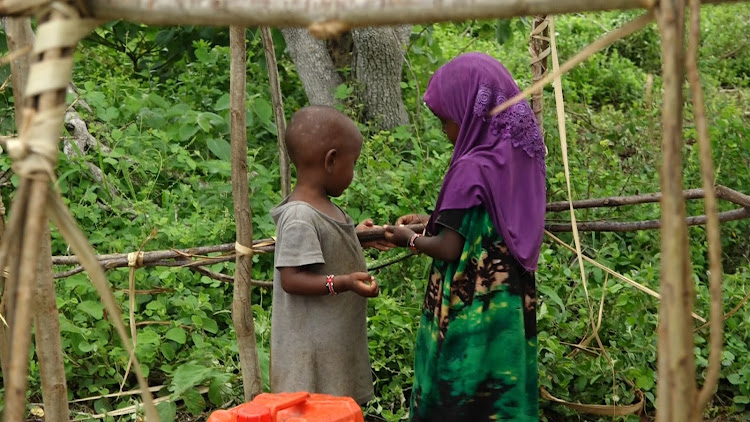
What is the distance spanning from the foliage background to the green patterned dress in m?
0.47

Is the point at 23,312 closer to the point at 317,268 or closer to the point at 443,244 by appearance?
the point at 317,268

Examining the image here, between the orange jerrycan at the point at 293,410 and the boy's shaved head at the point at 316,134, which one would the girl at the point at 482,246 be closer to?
the boy's shaved head at the point at 316,134

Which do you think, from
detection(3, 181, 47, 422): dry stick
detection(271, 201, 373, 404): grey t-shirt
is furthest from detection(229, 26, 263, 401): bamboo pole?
detection(3, 181, 47, 422): dry stick

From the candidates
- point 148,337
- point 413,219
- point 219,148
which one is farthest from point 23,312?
point 219,148

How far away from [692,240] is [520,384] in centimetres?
201

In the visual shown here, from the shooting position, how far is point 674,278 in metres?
0.78

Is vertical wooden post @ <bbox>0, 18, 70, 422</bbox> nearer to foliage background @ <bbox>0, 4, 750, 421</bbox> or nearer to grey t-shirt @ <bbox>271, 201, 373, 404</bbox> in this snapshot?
grey t-shirt @ <bbox>271, 201, 373, 404</bbox>

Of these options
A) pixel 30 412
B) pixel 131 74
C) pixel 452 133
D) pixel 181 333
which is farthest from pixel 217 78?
pixel 452 133

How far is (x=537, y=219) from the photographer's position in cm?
244

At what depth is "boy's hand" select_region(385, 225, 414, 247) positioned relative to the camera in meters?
2.43

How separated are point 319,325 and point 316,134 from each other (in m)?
0.50

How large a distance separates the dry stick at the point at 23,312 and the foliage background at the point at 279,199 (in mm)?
Result: 1821

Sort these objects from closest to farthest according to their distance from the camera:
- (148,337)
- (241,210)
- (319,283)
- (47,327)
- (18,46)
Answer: (18,46), (47,327), (241,210), (319,283), (148,337)

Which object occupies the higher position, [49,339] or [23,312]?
[23,312]
